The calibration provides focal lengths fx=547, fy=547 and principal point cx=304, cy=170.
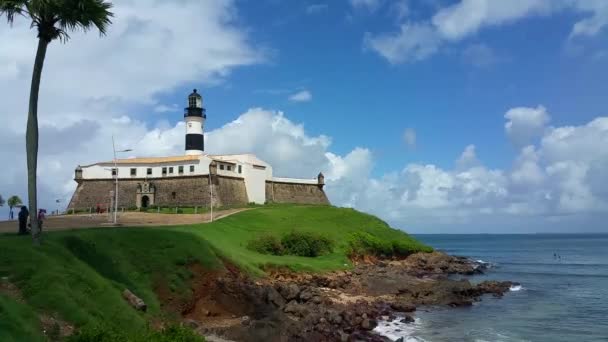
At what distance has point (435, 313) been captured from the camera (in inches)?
1316

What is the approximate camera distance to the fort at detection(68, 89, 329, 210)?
2715 inches

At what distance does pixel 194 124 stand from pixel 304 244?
35252 millimetres

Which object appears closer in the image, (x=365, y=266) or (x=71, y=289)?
(x=71, y=289)

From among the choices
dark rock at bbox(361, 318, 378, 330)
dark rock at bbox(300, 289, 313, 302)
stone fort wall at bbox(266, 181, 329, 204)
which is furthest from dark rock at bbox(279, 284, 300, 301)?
stone fort wall at bbox(266, 181, 329, 204)

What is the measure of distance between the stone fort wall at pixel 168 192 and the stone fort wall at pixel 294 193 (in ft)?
24.6

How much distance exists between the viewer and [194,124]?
259ft

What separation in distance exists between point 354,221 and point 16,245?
5239 centimetres

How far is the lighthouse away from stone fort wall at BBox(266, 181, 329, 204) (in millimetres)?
11409

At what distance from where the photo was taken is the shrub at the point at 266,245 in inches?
1793

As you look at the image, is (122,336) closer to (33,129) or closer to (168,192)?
(33,129)

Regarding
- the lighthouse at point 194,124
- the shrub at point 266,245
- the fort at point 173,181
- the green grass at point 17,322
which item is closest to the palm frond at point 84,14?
the green grass at point 17,322

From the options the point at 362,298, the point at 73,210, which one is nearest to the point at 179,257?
the point at 362,298

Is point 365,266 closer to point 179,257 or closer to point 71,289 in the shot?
point 179,257

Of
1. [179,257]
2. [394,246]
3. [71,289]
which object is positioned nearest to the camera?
[71,289]
